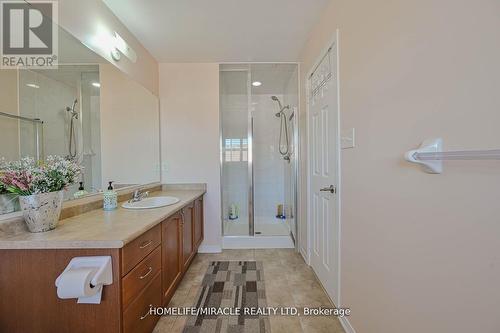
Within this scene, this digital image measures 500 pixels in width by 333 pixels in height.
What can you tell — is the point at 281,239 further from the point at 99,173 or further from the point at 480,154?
the point at 480,154

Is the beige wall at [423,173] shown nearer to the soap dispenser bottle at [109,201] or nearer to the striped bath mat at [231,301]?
the striped bath mat at [231,301]

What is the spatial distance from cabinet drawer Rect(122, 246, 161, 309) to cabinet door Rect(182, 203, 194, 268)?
61cm

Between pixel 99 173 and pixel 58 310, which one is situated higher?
pixel 99 173

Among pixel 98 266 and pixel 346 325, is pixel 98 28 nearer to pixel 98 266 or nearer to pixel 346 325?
pixel 98 266

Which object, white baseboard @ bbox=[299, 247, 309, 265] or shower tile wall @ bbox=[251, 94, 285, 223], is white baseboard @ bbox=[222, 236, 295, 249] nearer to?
white baseboard @ bbox=[299, 247, 309, 265]

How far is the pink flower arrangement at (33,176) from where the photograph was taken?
3.62 ft

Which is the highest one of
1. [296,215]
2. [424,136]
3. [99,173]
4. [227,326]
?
[424,136]

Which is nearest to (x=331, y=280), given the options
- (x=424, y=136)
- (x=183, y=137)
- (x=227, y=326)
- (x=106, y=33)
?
(x=227, y=326)

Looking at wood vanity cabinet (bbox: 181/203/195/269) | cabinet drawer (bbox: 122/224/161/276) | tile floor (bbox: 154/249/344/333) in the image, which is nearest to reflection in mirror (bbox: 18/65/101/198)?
cabinet drawer (bbox: 122/224/161/276)

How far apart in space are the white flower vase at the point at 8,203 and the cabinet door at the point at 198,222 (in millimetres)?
1585

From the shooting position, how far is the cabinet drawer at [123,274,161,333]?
3.91 feet

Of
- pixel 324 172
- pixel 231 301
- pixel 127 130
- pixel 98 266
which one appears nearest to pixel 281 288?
pixel 231 301

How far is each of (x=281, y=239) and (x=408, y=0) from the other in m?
2.83

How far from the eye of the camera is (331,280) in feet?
6.21
